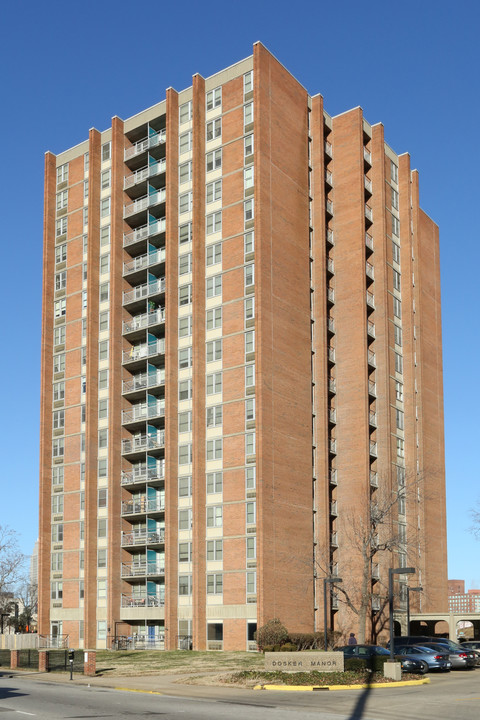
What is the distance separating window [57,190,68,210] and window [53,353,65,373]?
14121mm

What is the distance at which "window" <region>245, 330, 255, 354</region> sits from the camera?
204 ft

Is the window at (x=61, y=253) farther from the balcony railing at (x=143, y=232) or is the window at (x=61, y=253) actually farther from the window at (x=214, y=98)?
the window at (x=214, y=98)

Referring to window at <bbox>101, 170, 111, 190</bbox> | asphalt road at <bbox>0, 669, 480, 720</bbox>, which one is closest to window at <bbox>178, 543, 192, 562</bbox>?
asphalt road at <bbox>0, 669, 480, 720</bbox>

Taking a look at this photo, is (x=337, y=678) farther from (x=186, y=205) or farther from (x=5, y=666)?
(x=186, y=205)

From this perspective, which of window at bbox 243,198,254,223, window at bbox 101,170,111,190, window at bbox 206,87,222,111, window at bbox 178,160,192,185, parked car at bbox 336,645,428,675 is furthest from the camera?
window at bbox 101,170,111,190

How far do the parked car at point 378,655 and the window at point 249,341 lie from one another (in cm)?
2554

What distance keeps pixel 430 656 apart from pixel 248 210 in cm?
3475

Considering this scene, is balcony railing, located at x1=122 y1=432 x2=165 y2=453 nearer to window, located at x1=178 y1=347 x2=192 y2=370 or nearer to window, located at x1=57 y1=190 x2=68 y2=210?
window, located at x1=178 y1=347 x2=192 y2=370

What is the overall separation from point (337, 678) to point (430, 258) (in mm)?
58173

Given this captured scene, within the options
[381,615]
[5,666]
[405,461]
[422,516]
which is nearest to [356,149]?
[405,461]

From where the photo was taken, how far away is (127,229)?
75812 millimetres

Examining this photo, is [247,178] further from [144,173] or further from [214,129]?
[144,173]

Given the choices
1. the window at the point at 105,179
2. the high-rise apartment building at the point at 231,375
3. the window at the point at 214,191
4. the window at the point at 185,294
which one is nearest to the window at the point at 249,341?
the high-rise apartment building at the point at 231,375

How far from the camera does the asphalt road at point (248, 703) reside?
24859 mm
